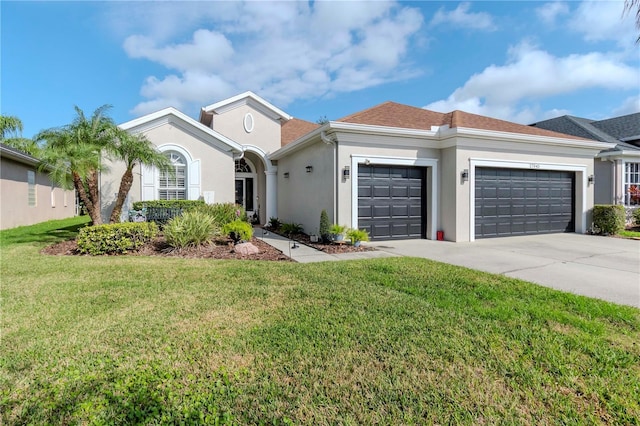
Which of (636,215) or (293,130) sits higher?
(293,130)

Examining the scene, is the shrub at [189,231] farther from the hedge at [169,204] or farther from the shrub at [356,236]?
the shrub at [356,236]

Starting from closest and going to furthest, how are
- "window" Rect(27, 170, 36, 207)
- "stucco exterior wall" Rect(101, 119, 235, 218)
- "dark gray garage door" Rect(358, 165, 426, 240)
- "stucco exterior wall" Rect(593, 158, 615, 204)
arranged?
"dark gray garage door" Rect(358, 165, 426, 240) < "stucco exterior wall" Rect(101, 119, 235, 218) < "stucco exterior wall" Rect(593, 158, 615, 204) < "window" Rect(27, 170, 36, 207)

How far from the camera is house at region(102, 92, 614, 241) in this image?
34.8 ft

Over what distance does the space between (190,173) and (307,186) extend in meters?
4.83

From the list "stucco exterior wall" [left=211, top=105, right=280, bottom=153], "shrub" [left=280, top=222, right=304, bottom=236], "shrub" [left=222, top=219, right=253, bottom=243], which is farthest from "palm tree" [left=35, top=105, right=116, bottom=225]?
"stucco exterior wall" [left=211, top=105, right=280, bottom=153]

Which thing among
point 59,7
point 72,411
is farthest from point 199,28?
point 72,411

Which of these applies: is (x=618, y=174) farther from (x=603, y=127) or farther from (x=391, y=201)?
(x=391, y=201)

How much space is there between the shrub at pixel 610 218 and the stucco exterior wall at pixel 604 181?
160 inches

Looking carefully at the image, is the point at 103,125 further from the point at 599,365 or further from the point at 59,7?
the point at 599,365

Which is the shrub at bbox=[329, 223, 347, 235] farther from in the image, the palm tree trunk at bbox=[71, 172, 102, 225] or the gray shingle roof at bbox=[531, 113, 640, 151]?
the gray shingle roof at bbox=[531, 113, 640, 151]

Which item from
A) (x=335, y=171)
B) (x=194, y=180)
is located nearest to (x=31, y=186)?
(x=194, y=180)

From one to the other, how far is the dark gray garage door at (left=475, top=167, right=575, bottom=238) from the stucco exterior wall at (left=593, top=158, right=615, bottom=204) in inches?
175

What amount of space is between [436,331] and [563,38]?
26.5ft

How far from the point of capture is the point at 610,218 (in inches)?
495
